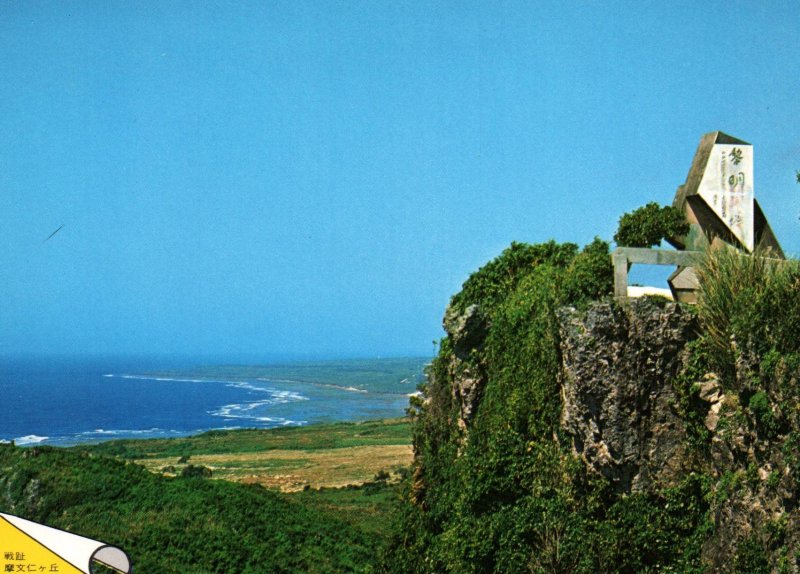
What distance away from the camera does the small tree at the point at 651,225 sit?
35.4 feet

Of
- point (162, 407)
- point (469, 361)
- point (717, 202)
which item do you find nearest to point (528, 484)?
point (469, 361)

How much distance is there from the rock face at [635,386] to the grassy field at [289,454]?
24942 millimetres

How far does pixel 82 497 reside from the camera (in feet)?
59.2

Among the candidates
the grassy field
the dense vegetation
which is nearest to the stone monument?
the dense vegetation

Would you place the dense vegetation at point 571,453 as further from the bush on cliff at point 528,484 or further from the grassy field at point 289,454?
the grassy field at point 289,454

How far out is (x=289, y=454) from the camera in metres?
49.6

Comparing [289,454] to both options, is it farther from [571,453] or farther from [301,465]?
[571,453]

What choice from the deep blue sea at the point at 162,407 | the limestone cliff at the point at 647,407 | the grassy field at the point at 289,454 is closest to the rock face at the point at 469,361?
the limestone cliff at the point at 647,407

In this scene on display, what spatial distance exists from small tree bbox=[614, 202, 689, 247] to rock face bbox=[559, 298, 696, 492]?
57.9 inches

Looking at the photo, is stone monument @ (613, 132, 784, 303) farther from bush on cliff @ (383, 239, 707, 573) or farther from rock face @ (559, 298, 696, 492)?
bush on cliff @ (383, 239, 707, 573)

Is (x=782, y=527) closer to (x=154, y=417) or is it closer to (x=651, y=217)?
(x=651, y=217)

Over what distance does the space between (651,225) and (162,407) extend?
385 ft

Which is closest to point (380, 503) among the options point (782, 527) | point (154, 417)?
point (782, 527)

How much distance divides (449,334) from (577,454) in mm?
3963
